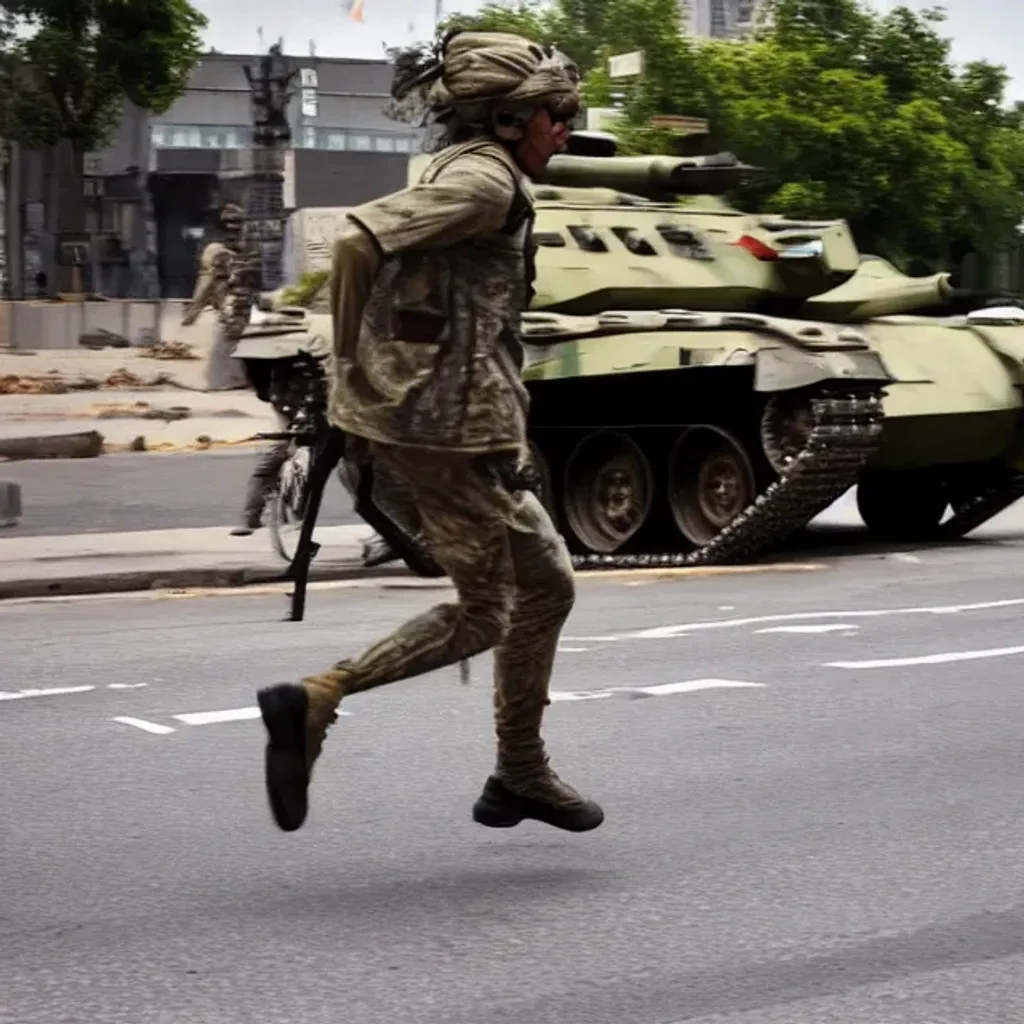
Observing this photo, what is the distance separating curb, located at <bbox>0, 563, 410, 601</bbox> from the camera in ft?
46.5

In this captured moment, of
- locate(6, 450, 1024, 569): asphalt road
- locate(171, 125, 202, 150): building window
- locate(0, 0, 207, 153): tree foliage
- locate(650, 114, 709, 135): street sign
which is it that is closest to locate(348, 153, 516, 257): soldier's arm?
locate(6, 450, 1024, 569): asphalt road

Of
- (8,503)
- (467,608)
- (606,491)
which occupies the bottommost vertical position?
(8,503)

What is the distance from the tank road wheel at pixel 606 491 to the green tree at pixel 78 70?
47.0m

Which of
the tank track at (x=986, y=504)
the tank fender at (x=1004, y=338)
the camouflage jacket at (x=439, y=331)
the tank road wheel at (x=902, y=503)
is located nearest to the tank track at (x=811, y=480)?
the tank fender at (x=1004, y=338)

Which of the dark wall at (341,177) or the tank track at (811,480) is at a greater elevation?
the dark wall at (341,177)

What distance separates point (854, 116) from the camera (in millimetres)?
44344

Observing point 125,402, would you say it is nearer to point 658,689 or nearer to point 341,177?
point 658,689

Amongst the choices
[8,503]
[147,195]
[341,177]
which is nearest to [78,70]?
[147,195]

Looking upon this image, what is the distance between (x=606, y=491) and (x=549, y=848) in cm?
1042

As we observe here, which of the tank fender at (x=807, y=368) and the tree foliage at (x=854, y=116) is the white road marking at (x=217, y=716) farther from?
the tree foliage at (x=854, y=116)

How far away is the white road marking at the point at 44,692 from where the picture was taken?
31.3ft

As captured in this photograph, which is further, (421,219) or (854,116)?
(854,116)

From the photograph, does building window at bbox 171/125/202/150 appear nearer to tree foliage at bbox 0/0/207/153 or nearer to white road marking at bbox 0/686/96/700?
tree foliage at bbox 0/0/207/153

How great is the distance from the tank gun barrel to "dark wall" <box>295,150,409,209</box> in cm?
5305
